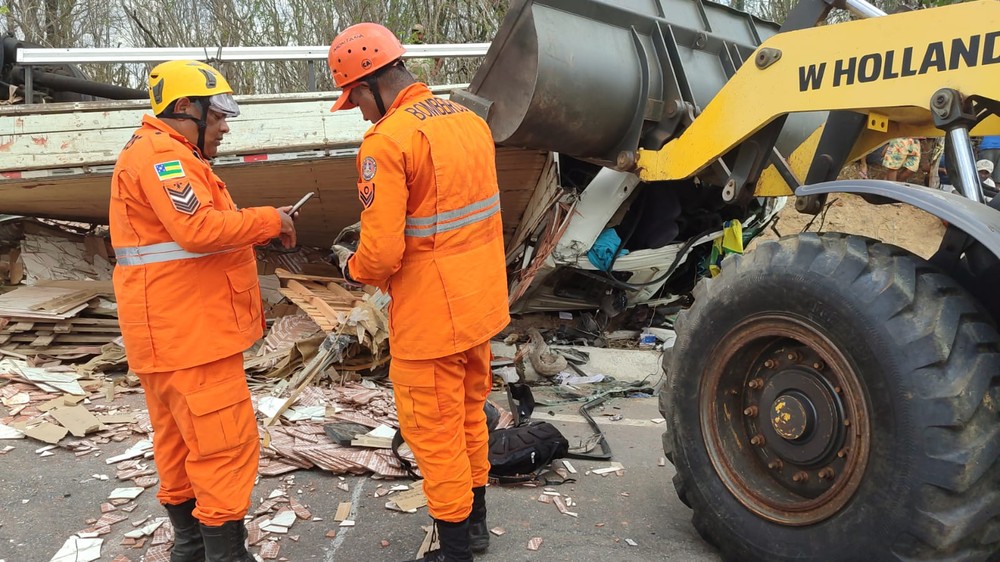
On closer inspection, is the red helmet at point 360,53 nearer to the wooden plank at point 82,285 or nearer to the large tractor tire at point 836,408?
the large tractor tire at point 836,408

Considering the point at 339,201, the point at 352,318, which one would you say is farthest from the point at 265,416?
the point at 339,201

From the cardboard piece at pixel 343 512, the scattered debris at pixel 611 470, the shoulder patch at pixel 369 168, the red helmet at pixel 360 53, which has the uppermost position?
the red helmet at pixel 360 53

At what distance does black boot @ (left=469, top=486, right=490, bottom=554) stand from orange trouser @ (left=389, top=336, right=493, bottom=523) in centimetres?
26

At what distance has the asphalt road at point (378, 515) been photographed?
3.05 m

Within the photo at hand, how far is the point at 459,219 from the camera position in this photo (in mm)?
2713

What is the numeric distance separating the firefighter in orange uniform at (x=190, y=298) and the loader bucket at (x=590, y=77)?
179 centimetres

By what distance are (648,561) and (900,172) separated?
923 centimetres

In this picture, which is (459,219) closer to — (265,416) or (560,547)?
(560,547)

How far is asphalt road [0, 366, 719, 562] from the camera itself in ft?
10.0

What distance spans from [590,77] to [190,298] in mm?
2547

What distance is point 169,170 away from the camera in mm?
2574

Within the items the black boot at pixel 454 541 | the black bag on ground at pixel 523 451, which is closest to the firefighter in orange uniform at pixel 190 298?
the black boot at pixel 454 541

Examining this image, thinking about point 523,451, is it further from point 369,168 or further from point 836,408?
point 369,168

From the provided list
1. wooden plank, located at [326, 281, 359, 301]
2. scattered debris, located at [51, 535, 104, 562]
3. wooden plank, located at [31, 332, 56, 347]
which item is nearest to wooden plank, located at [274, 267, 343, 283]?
wooden plank, located at [326, 281, 359, 301]
